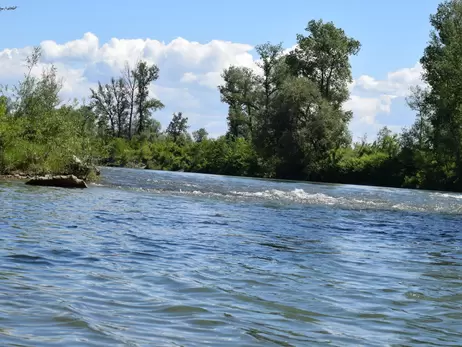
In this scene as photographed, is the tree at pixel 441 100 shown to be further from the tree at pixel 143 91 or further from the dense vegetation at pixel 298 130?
the tree at pixel 143 91

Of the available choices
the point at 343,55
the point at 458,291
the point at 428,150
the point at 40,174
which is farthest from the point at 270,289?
the point at 343,55

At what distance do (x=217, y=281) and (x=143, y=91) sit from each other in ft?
300

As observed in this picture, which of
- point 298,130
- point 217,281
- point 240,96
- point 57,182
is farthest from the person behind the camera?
point 240,96

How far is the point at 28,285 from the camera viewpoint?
6816 mm

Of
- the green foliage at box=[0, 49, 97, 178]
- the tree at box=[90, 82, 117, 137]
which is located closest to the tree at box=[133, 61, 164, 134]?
the tree at box=[90, 82, 117, 137]

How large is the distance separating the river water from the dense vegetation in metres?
14.0

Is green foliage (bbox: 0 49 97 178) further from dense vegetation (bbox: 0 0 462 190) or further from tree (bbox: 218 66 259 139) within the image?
tree (bbox: 218 66 259 139)

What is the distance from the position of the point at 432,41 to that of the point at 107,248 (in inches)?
2006

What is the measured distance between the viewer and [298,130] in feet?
192

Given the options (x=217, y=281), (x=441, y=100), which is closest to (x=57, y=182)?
(x=217, y=281)

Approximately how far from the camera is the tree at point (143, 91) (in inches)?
3782

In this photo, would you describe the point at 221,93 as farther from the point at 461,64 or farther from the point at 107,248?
the point at 107,248

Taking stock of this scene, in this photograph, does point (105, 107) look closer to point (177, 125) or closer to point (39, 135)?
point (177, 125)

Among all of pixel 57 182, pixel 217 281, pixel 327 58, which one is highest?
pixel 327 58
